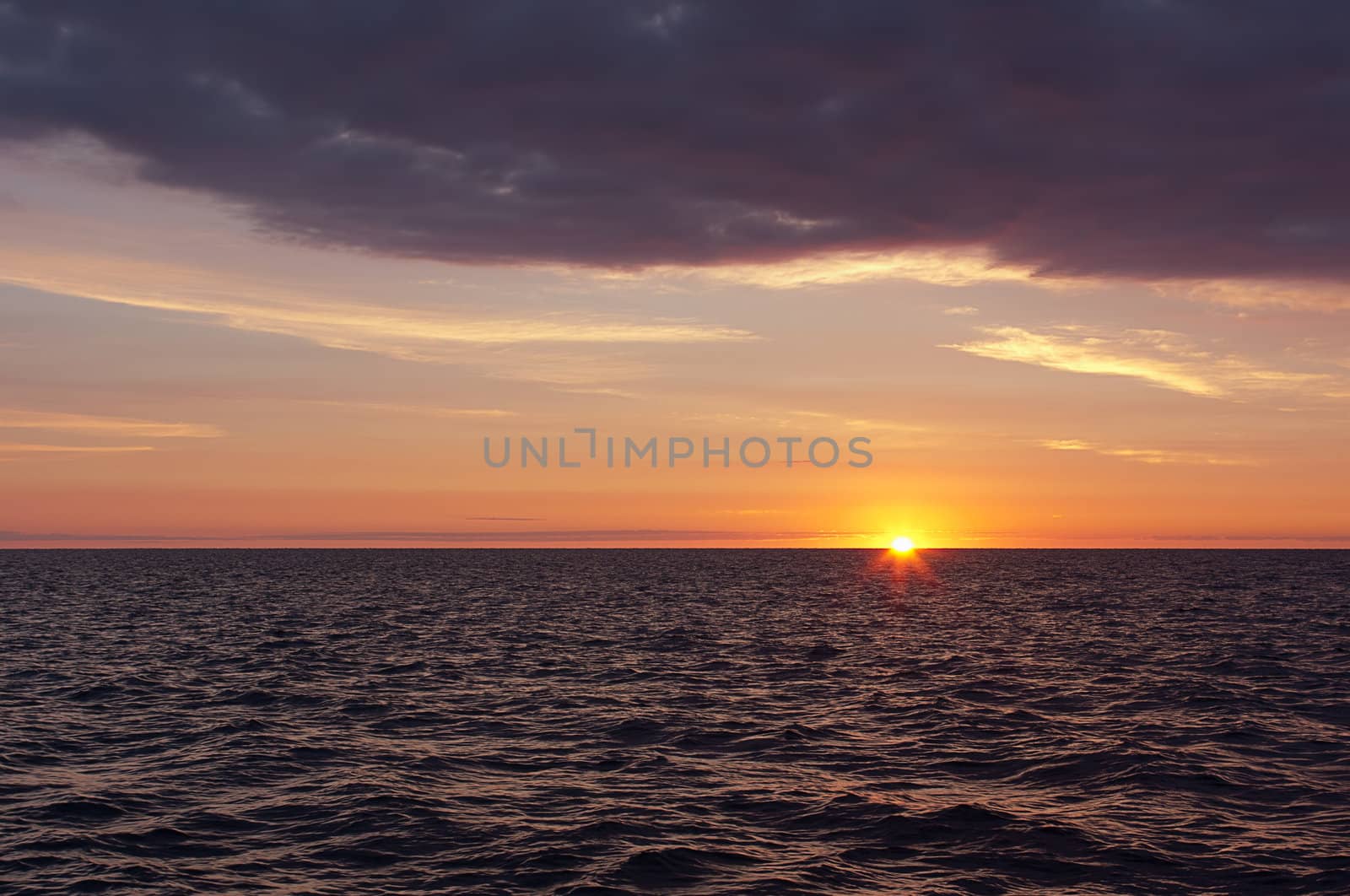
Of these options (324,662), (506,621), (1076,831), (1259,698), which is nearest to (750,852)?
(1076,831)

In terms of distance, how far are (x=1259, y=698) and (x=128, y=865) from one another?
3538 centimetres

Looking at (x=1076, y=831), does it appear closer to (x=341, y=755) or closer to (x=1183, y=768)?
(x=1183, y=768)

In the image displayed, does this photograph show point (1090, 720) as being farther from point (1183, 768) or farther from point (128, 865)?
point (128, 865)

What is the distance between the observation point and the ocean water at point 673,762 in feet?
68.2

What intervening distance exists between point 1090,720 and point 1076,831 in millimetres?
12704

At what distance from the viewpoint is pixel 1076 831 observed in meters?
22.8

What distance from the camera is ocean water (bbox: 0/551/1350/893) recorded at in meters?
20.8

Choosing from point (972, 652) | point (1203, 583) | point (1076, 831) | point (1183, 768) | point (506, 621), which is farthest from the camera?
point (1203, 583)

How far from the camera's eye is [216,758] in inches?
1156

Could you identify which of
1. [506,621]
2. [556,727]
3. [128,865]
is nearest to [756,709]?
[556,727]

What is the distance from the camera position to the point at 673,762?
29.2 meters

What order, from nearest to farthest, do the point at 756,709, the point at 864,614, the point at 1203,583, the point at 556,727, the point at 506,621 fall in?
the point at 556,727, the point at 756,709, the point at 506,621, the point at 864,614, the point at 1203,583

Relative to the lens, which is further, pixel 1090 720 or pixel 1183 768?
pixel 1090 720

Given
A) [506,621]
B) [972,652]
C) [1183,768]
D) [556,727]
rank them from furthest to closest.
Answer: [506,621] < [972,652] < [556,727] < [1183,768]
